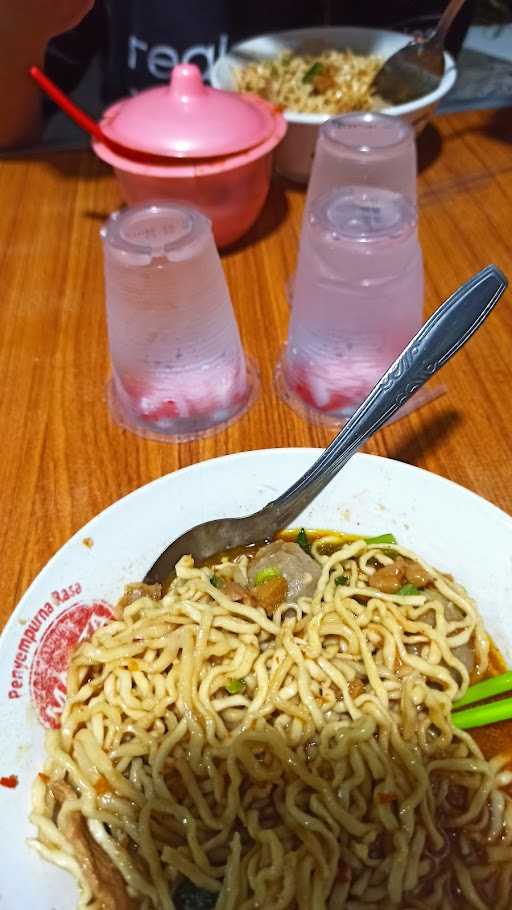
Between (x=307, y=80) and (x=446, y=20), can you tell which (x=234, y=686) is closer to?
(x=307, y=80)

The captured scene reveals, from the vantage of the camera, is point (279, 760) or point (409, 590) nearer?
point (279, 760)

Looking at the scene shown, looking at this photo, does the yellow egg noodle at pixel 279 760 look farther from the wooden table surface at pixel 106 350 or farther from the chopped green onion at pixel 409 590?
the wooden table surface at pixel 106 350

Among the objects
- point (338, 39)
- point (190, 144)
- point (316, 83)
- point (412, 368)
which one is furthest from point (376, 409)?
point (338, 39)

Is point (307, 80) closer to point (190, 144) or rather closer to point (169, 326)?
point (190, 144)

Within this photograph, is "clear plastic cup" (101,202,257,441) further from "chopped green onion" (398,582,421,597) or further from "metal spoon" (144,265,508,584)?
"chopped green onion" (398,582,421,597)

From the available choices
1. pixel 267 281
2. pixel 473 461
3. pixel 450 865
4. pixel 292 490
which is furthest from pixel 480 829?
pixel 267 281

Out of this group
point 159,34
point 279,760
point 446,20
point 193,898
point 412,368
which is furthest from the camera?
point 159,34

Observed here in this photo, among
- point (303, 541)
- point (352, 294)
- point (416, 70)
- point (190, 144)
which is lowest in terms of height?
point (303, 541)

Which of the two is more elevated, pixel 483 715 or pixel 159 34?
pixel 159 34

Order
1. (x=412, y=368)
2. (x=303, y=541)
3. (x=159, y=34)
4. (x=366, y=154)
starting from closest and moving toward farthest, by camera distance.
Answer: (x=412, y=368)
(x=303, y=541)
(x=366, y=154)
(x=159, y=34)
